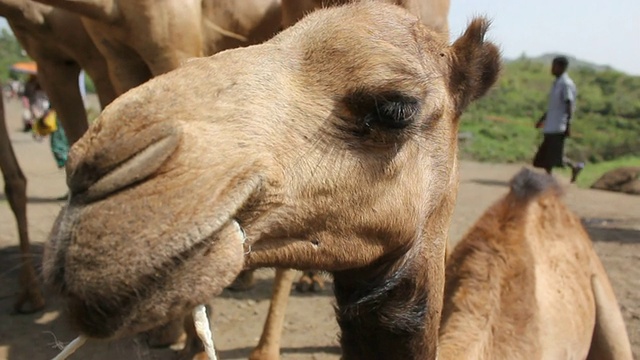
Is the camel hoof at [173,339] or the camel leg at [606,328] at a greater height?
the camel leg at [606,328]

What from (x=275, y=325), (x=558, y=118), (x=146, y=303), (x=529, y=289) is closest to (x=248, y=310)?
(x=275, y=325)

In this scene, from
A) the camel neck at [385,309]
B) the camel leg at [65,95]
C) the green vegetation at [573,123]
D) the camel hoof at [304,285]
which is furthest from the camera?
the green vegetation at [573,123]

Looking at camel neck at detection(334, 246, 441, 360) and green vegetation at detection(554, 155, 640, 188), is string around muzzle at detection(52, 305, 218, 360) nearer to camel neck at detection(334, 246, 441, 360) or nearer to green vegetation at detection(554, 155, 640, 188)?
camel neck at detection(334, 246, 441, 360)

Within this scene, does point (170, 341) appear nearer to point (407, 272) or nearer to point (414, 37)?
point (407, 272)

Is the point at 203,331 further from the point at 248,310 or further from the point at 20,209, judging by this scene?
the point at 20,209

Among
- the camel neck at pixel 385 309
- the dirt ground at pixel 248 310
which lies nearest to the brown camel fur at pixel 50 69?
the dirt ground at pixel 248 310

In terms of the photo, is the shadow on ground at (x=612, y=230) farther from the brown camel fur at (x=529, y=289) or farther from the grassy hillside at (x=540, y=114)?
the brown camel fur at (x=529, y=289)

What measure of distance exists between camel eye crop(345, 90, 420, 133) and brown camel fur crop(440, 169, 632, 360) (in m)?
1.21

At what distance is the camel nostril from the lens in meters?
1.56

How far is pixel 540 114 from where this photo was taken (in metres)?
32.5

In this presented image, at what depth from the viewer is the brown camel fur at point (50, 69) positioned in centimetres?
532

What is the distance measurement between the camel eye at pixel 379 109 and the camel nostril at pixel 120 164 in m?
0.62

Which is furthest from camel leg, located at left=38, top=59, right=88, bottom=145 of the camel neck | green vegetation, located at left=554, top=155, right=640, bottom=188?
green vegetation, located at left=554, top=155, right=640, bottom=188

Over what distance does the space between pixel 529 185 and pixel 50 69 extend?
396 centimetres
